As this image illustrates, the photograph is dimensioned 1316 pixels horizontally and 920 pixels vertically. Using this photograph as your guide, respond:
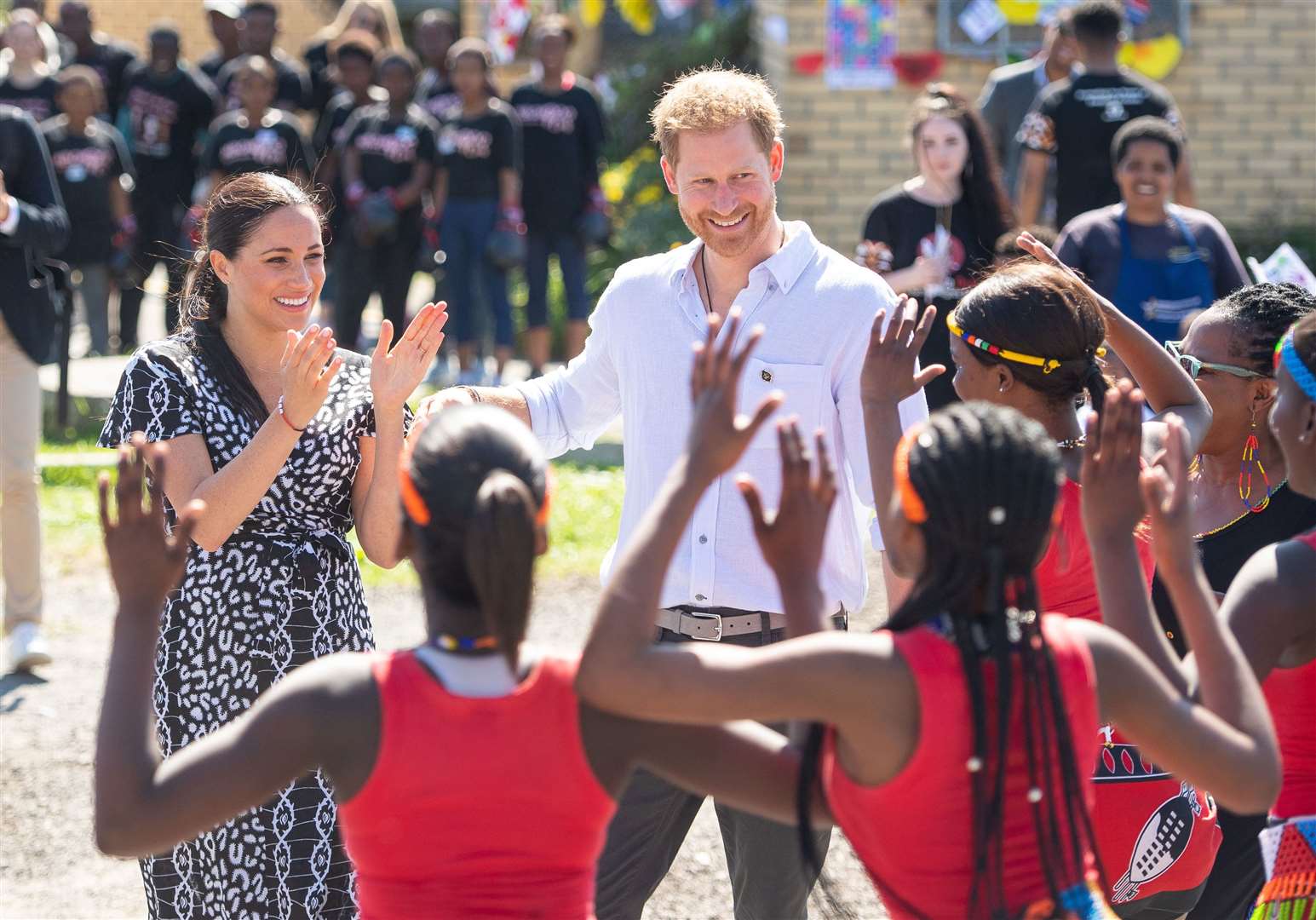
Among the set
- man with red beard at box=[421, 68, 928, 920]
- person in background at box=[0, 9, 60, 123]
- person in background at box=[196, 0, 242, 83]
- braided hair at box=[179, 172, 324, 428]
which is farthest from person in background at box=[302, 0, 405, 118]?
man with red beard at box=[421, 68, 928, 920]

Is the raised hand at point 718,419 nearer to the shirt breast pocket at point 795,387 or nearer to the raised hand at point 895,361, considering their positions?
the raised hand at point 895,361

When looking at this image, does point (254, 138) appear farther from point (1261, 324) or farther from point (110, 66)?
point (1261, 324)

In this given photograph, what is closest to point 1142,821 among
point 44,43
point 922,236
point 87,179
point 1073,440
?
point 1073,440

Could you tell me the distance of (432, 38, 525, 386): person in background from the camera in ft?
37.2

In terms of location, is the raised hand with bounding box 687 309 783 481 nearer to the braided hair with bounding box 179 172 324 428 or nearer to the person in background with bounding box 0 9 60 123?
the braided hair with bounding box 179 172 324 428

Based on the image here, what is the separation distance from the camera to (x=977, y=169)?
736 centimetres

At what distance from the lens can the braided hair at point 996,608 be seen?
2.32m

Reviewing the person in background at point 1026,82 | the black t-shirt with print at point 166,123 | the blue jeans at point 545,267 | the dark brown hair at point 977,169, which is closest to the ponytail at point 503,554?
the dark brown hair at point 977,169

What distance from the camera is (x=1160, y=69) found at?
1245 cm

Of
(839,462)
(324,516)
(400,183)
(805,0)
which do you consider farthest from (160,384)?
(805,0)

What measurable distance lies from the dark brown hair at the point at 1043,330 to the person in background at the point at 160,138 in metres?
10.6

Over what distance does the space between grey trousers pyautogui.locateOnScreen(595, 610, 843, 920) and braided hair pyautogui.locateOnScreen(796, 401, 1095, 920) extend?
1299mm

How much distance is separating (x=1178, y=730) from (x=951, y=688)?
0.36 meters

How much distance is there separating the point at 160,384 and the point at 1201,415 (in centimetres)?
228
